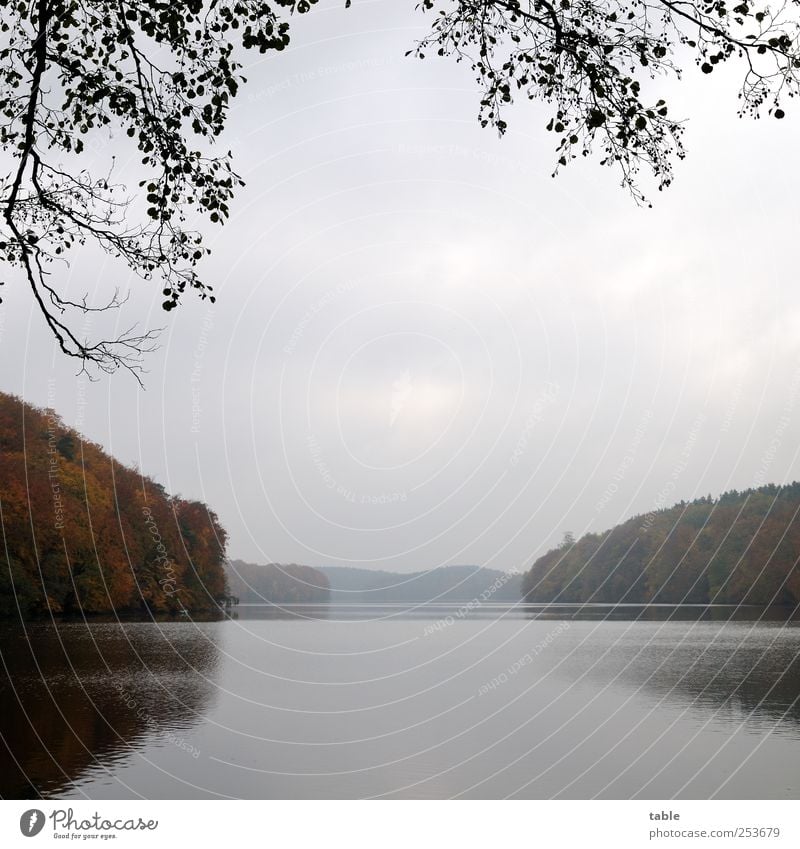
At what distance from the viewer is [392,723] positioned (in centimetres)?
3034

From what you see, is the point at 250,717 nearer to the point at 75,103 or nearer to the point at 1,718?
the point at 1,718

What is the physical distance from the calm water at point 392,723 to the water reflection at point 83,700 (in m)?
0.10

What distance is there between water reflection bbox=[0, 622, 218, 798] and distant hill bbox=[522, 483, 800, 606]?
83.1 metres

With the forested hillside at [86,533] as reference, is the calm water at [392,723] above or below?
below

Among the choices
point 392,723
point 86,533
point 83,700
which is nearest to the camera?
A: point 83,700

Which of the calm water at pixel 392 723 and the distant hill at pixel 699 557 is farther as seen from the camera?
the distant hill at pixel 699 557
